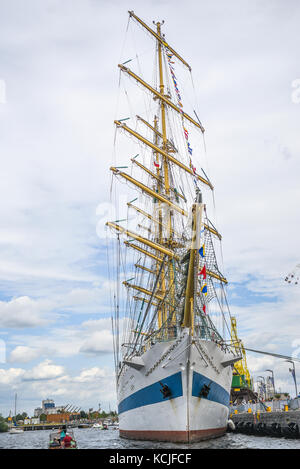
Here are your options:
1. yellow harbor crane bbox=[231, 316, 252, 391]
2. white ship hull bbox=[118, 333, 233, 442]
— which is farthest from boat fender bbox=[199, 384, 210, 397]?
yellow harbor crane bbox=[231, 316, 252, 391]

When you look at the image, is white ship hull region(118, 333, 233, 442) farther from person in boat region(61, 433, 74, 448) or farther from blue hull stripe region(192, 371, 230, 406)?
person in boat region(61, 433, 74, 448)

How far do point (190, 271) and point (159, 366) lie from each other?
595 centimetres

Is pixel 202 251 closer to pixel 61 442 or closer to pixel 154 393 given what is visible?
pixel 154 393

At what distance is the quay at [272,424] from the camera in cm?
3017

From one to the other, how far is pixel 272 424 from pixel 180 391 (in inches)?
506

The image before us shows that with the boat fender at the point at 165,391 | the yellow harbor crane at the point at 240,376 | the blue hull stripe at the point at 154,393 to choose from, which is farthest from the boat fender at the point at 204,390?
the yellow harbor crane at the point at 240,376

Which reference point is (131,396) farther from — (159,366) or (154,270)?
(154,270)

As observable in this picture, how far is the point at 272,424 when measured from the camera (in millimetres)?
33125

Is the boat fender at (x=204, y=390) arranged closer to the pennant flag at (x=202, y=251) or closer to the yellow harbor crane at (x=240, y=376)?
the pennant flag at (x=202, y=251)

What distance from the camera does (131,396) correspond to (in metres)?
30.6

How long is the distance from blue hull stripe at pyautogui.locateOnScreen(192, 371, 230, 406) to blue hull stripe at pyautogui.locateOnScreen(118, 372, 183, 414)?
3.07 feet

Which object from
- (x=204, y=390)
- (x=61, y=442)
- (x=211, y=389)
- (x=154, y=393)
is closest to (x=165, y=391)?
(x=154, y=393)

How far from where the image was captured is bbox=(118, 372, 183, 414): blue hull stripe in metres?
24.5
